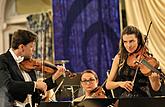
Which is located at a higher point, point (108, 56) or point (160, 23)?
point (160, 23)

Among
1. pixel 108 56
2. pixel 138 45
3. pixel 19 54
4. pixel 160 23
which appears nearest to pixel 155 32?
pixel 160 23

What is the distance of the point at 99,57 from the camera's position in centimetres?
465

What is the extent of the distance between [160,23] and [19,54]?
6.14ft

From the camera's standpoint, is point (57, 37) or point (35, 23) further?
point (35, 23)

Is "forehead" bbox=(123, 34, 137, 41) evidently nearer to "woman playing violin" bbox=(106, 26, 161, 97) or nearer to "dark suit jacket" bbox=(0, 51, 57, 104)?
"woman playing violin" bbox=(106, 26, 161, 97)

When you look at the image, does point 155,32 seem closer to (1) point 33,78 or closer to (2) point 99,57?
(2) point 99,57

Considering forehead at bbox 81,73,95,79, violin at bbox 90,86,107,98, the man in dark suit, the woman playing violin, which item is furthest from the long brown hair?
forehead at bbox 81,73,95,79

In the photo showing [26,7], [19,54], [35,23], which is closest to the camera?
[19,54]

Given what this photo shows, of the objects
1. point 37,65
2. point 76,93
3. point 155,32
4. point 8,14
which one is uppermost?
point 8,14

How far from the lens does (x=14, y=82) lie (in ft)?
8.91

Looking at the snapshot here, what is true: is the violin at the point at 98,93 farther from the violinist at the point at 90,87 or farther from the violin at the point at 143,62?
the violin at the point at 143,62

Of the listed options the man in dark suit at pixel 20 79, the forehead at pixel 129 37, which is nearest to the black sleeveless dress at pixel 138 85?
the forehead at pixel 129 37

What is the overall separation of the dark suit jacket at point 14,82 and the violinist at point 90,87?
16.8 inches

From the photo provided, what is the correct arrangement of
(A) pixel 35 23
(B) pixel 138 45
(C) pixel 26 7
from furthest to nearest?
(C) pixel 26 7
(A) pixel 35 23
(B) pixel 138 45
